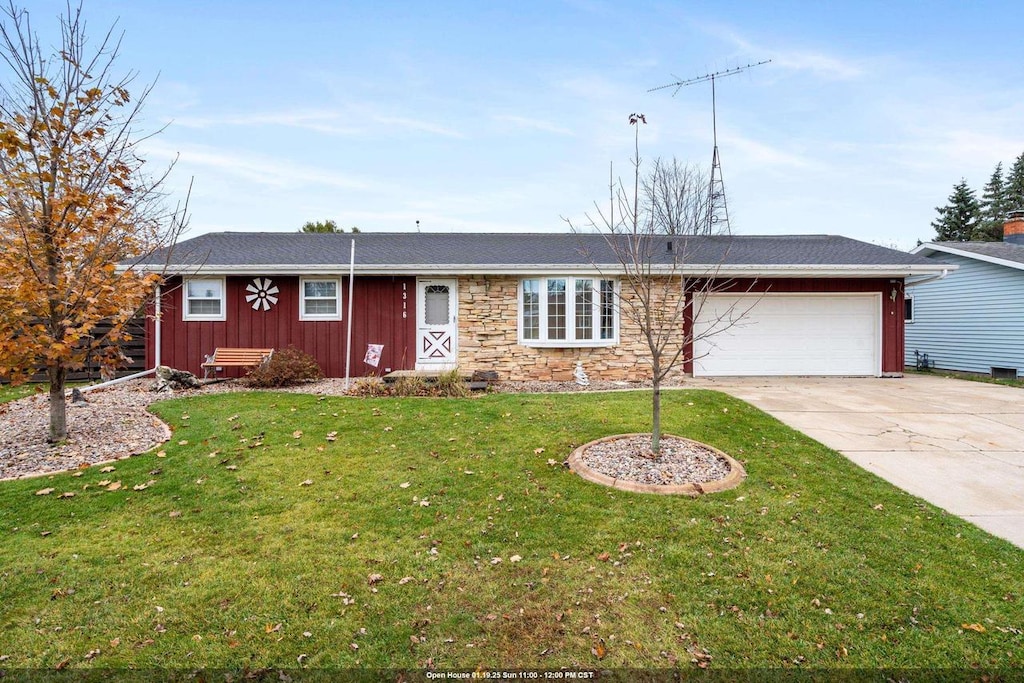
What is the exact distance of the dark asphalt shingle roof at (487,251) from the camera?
33.0 ft

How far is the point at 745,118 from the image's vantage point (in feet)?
47.7

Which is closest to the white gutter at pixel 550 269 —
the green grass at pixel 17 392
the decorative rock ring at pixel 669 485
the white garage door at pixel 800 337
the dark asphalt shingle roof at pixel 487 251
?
the dark asphalt shingle roof at pixel 487 251

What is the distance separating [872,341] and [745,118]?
26.7 ft

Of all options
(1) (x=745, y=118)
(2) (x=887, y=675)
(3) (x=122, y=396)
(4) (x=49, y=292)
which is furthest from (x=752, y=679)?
(1) (x=745, y=118)

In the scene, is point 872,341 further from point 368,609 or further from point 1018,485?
point 368,609

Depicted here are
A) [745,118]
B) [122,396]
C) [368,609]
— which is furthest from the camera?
[745,118]

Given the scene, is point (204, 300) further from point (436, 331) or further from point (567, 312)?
point (567, 312)

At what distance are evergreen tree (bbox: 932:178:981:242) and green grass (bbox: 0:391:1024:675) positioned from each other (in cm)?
3766

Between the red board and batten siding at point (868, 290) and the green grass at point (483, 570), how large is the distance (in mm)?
7247

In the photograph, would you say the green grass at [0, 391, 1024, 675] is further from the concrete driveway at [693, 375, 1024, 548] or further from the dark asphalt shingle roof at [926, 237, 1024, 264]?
the dark asphalt shingle roof at [926, 237, 1024, 264]

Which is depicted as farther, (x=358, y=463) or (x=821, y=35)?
(x=821, y=35)

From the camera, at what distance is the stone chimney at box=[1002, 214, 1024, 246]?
14805 mm

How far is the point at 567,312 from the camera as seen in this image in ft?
32.6

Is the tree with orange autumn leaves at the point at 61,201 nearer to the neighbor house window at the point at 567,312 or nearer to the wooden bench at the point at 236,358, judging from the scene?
the wooden bench at the point at 236,358
